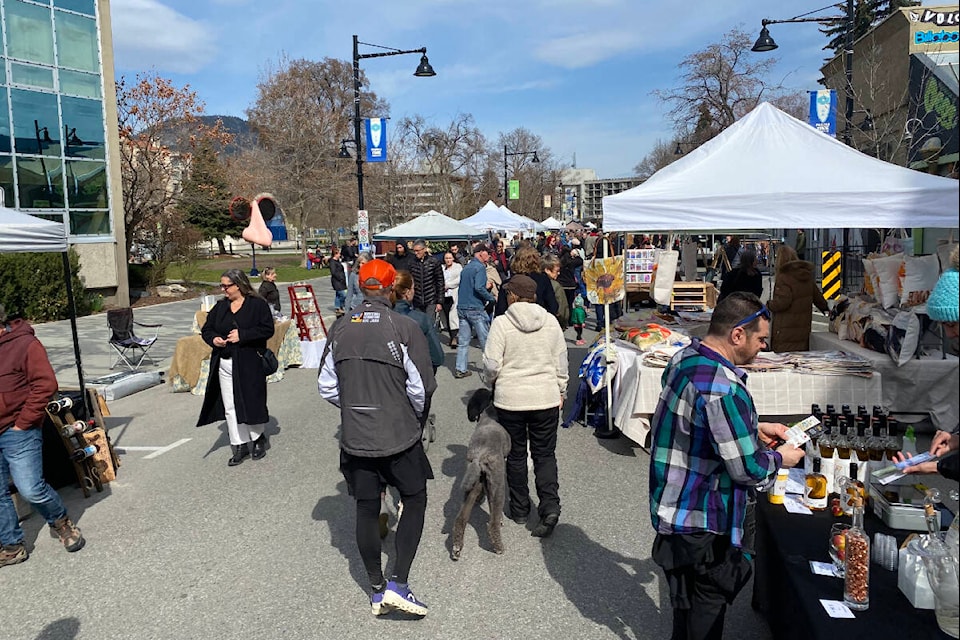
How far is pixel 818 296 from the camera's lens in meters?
7.78

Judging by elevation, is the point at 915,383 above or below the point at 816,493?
below

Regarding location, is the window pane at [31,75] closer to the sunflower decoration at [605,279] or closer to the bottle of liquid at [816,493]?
the sunflower decoration at [605,279]

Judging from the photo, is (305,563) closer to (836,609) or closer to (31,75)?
(836,609)

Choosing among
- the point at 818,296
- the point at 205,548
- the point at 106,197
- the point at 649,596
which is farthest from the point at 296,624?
the point at 106,197

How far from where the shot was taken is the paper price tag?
2.52 metres

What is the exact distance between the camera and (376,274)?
383cm

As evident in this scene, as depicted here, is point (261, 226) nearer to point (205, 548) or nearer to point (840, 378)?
point (205, 548)

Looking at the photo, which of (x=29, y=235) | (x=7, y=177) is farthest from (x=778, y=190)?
(x=7, y=177)

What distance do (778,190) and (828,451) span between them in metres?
3.19

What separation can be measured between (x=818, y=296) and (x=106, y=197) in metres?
20.1

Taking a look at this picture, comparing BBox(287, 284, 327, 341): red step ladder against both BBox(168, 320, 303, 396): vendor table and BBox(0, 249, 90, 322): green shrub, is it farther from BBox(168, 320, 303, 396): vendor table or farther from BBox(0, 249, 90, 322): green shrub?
BBox(0, 249, 90, 322): green shrub

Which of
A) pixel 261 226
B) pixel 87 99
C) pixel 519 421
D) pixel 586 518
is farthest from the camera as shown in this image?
pixel 87 99

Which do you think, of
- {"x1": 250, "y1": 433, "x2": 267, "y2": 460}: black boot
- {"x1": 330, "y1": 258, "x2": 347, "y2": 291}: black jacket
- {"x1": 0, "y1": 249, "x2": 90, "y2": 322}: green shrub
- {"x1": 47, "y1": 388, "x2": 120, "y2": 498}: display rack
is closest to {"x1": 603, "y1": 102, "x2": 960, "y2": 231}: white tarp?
{"x1": 250, "y1": 433, "x2": 267, "y2": 460}: black boot

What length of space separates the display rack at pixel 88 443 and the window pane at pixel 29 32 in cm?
1649
